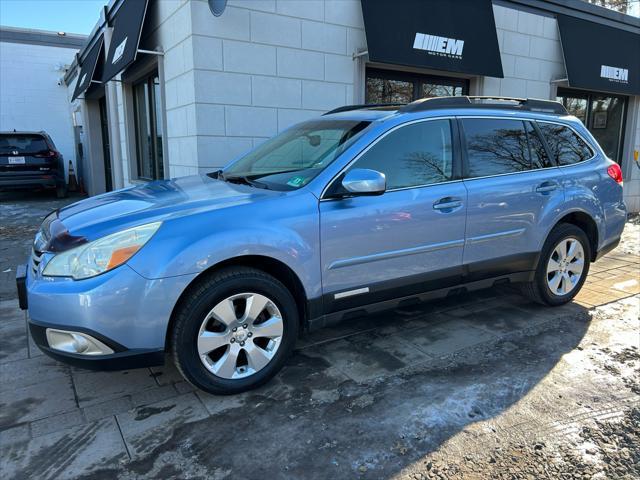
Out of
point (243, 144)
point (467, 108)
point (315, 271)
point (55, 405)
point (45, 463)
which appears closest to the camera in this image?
point (45, 463)

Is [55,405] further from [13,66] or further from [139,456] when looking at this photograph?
[13,66]

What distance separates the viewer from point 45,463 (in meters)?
2.45

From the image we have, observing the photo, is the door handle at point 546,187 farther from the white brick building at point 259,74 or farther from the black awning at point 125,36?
the black awning at point 125,36

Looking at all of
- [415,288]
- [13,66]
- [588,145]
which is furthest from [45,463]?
[13,66]

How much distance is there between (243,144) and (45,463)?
4509 millimetres

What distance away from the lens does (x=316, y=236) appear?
10.4 feet

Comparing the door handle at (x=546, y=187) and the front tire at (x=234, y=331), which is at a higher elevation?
the door handle at (x=546, y=187)

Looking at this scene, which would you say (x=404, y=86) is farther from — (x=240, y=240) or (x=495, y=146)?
(x=240, y=240)

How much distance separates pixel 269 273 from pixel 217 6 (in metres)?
3.76

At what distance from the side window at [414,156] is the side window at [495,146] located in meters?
0.23

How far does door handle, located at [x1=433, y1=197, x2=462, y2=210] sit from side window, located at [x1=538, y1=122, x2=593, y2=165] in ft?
4.45

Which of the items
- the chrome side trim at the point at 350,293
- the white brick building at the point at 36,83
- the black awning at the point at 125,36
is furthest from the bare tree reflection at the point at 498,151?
the white brick building at the point at 36,83

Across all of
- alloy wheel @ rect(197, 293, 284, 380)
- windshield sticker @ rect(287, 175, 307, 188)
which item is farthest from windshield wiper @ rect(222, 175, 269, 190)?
alloy wheel @ rect(197, 293, 284, 380)

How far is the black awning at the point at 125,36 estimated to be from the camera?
6.68 metres
